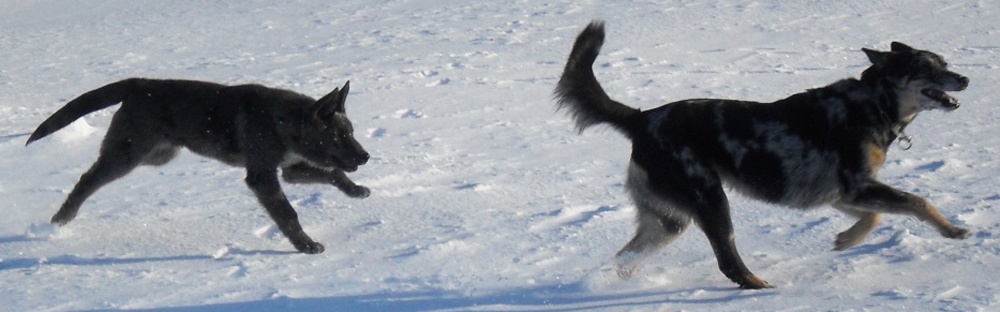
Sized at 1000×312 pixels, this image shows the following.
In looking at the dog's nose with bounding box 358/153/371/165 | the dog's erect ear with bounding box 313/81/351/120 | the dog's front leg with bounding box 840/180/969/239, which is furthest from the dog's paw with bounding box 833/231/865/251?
the dog's erect ear with bounding box 313/81/351/120

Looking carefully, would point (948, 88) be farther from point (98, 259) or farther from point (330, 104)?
point (98, 259)

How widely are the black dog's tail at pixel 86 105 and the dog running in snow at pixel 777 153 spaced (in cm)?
320

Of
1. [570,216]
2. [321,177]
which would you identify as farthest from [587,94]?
[321,177]

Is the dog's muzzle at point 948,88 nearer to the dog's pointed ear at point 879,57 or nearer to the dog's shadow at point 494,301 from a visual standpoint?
the dog's pointed ear at point 879,57

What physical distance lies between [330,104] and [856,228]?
121 inches

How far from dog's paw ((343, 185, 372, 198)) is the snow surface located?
9cm

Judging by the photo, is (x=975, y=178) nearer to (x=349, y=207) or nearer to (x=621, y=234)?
(x=621, y=234)

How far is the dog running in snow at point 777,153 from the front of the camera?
5.85 meters

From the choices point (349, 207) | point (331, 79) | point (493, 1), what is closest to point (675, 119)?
point (349, 207)

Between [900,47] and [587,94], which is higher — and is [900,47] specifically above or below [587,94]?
above

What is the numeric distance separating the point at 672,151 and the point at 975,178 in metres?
2.91

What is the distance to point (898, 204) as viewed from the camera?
582 centimetres

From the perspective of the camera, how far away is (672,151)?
5.89m

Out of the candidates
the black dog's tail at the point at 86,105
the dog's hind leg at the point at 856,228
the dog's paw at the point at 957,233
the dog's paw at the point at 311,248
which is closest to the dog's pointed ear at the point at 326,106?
the dog's paw at the point at 311,248
